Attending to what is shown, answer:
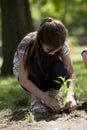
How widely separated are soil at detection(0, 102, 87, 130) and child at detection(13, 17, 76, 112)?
110mm

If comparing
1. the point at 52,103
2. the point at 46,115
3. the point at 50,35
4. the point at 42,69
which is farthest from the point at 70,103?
the point at 50,35

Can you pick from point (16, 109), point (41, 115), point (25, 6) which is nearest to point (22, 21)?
point (25, 6)

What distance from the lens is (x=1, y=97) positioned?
21.9 ft

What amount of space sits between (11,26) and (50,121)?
6822 mm

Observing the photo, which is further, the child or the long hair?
the child

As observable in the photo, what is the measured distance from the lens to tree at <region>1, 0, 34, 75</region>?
11102mm

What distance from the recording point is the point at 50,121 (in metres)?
4.47

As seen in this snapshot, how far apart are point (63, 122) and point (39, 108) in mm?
658

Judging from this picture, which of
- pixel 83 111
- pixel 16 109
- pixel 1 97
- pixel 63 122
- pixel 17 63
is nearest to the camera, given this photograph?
pixel 63 122

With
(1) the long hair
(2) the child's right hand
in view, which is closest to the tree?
(1) the long hair

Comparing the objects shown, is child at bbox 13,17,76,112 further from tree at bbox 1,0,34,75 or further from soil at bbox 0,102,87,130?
tree at bbox 1,0,34,75

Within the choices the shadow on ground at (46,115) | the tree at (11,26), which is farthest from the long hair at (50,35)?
the tree at (11,26)

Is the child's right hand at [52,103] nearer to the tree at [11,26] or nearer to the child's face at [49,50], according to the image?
the child's face at [49,50]

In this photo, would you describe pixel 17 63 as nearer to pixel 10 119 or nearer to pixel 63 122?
pixel 10 119
